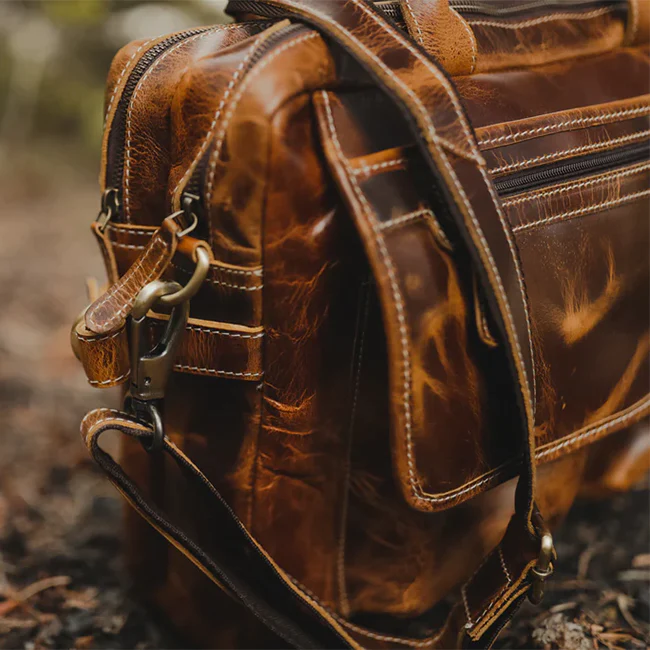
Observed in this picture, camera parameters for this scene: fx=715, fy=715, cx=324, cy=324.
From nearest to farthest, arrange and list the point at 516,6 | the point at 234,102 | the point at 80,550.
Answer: the point at 234,102
the point at 516,6
the point at 80,550

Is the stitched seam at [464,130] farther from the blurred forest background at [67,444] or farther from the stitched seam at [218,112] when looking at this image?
the blurred forest background at [67,444]

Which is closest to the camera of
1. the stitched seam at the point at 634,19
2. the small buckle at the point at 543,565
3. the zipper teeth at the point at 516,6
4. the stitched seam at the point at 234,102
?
the stitched seam at the point at 234,102

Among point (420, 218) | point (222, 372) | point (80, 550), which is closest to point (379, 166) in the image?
point (420, 218)

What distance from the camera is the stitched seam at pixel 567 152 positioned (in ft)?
2.82

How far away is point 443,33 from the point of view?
0.88 meters

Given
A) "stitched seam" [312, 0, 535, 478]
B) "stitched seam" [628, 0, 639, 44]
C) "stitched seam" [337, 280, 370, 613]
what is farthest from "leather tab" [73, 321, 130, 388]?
"stitched seam" [628, 0, 639, 44]

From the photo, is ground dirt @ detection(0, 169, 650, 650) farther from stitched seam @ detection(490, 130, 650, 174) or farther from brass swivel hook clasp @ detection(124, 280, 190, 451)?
stitched seam @ detection(490, 130, 650, 174)

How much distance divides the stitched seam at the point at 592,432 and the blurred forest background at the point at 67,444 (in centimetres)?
28

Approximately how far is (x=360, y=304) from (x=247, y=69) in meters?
0.29

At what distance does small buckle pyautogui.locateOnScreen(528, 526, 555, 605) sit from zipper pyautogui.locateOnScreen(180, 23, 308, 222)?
21.4 inches

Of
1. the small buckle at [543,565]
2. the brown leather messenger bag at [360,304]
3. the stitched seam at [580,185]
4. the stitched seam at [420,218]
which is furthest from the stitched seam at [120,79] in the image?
the small buckle at [543,565]

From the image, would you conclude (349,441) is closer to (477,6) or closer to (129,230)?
(129,230)

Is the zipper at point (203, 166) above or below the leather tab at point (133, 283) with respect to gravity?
above

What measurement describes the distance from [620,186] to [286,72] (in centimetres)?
50
